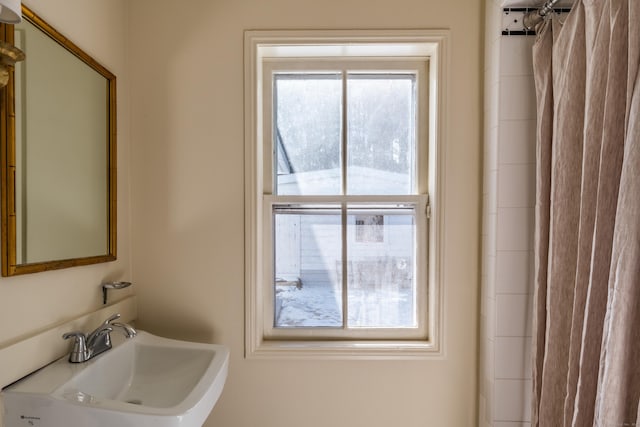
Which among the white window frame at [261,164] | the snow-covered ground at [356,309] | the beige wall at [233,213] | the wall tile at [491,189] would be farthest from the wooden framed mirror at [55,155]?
the wall tile at [491,189]

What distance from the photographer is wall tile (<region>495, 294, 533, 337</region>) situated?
1317mm

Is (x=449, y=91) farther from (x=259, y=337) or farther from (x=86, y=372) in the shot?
(x=86, y=372)

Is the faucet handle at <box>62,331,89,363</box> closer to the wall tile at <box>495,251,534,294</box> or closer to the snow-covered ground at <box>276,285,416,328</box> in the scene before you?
the snow-covered ground at <box>276,285,416,328</box>

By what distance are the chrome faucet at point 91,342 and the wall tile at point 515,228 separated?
1.32m

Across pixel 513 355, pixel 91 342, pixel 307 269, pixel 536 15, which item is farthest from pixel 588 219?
pixel 91 342

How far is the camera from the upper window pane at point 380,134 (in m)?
1.59

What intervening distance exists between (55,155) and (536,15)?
5.35 ft

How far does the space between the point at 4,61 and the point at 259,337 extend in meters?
1.19

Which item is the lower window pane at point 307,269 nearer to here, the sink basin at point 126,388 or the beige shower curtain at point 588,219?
the sink basin at point 126,388

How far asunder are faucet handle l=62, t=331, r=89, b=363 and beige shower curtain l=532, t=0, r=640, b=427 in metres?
1.36

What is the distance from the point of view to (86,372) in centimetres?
98

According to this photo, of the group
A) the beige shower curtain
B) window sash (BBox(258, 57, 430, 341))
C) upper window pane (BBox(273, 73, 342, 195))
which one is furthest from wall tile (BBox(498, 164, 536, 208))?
upper window pane (BBox(273, 73, 342, 195))

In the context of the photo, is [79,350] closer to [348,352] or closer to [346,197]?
[348,352]

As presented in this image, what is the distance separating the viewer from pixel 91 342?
3.48ft
